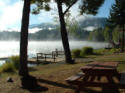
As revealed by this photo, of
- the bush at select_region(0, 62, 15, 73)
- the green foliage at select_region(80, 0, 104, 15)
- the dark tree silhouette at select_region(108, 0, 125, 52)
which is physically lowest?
the bush at select_region(0, 62, 15, 73)

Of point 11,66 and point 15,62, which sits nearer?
point 11,66

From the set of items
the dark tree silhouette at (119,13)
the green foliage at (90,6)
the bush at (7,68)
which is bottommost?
the bush at (7,68)

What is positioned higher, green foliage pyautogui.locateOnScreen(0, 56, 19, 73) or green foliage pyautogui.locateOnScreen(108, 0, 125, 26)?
green foliage pyautogui.locateOnScreen(108, 0, 125, 26)

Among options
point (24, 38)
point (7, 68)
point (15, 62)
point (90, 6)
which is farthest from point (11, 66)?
point (90, 6)

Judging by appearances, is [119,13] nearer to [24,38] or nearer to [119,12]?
[119,12]

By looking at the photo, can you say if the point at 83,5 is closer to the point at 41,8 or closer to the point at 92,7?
the point at 92,7

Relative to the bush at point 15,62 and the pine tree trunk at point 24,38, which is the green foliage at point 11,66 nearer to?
the bush at point 15,62

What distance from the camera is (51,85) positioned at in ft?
23.0

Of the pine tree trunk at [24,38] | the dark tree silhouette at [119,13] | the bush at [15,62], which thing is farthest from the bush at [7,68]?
the dark tree silhouette at [119,13]

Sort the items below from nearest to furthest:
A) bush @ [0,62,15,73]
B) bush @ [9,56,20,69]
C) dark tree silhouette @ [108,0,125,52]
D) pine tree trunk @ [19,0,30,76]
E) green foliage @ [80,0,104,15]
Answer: pine tree trunk @ [19,0,30,76]
bush @ [0,62,15,73]
bush @ [9,56,20,69]
green foliage @ [80,0,104,15]
dark tree silhouette @ [108,0,125,52]

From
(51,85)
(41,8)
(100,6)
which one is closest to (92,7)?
(100,6)

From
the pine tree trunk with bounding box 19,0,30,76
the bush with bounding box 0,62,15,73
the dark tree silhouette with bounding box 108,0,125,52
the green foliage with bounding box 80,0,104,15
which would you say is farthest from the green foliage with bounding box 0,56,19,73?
the dark tree silhouette with bounding box 108,0,125,52

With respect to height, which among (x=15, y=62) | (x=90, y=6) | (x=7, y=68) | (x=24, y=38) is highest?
(x=90, y=6)

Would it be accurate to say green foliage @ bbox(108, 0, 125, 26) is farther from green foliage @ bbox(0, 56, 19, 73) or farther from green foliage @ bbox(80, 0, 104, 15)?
green foliage @ bbox(0, 56, 19, 73)
